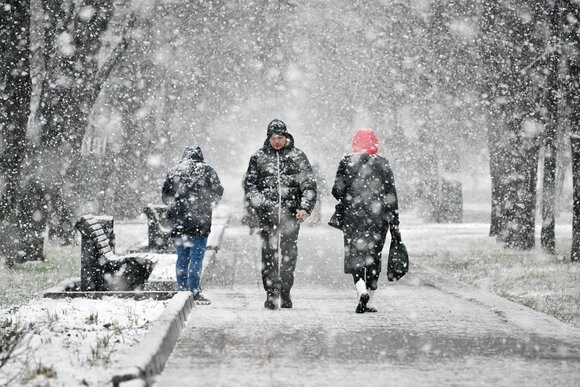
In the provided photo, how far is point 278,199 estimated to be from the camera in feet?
30.2

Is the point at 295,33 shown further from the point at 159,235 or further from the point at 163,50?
the point at 159,235

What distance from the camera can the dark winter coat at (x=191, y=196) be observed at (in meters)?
9.76

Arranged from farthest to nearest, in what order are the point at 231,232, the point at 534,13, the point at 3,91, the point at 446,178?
the point at 446,178 < the point at 231,232 < the point at 534,13 < the point at 3,91

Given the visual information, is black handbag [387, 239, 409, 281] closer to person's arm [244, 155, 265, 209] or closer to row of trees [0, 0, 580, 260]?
person's arm [244, 155, 265, 209]

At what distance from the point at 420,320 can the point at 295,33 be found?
20292mm

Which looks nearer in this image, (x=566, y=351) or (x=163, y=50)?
(x=566, y=351)

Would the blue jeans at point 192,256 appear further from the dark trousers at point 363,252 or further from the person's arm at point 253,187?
the dark trousers at point 363,252

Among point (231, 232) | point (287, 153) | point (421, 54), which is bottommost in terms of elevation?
point (231, 232)

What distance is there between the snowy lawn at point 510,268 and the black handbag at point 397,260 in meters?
1.79

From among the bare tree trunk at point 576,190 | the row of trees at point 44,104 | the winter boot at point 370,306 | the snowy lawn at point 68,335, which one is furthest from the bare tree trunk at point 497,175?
the snowy lawn at point 68,335

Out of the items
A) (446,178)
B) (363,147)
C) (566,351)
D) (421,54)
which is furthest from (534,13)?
(446,178)

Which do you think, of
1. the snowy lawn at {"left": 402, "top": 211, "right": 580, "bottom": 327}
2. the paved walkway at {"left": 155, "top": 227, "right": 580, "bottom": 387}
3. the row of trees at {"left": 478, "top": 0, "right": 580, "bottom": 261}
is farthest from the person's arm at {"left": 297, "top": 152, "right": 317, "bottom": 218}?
the row of trees at {"left": 478, "top": 0, "right": 580, "bottom": 261}

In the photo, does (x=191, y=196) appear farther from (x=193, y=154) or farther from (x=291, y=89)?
(x=291, y=89)

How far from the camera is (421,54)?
24.0 meters
